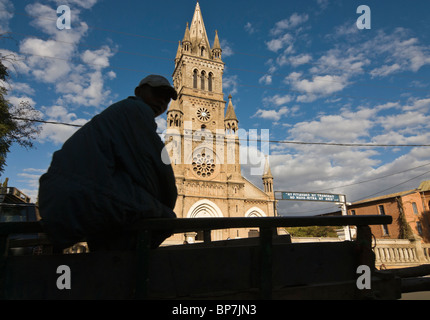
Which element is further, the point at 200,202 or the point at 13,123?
the point at 200,202

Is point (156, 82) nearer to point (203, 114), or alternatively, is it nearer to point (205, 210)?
point (205, 210)

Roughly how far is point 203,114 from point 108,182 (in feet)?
103

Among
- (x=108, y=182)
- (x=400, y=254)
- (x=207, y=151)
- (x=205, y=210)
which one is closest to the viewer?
(x=108, y=182)

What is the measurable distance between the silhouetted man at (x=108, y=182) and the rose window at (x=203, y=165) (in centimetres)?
2781

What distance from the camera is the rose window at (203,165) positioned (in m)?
29.9

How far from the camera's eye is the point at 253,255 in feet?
6.15

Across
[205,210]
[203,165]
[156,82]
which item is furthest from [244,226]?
[203,165]

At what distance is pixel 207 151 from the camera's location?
3084 cm

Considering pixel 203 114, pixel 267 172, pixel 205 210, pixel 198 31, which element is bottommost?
pixel 205 210

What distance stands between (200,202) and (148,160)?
26.5m

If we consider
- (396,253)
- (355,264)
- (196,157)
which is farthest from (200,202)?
(355,264)

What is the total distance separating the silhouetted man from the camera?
1.60m

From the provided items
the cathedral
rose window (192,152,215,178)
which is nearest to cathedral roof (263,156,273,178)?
the cathedral
